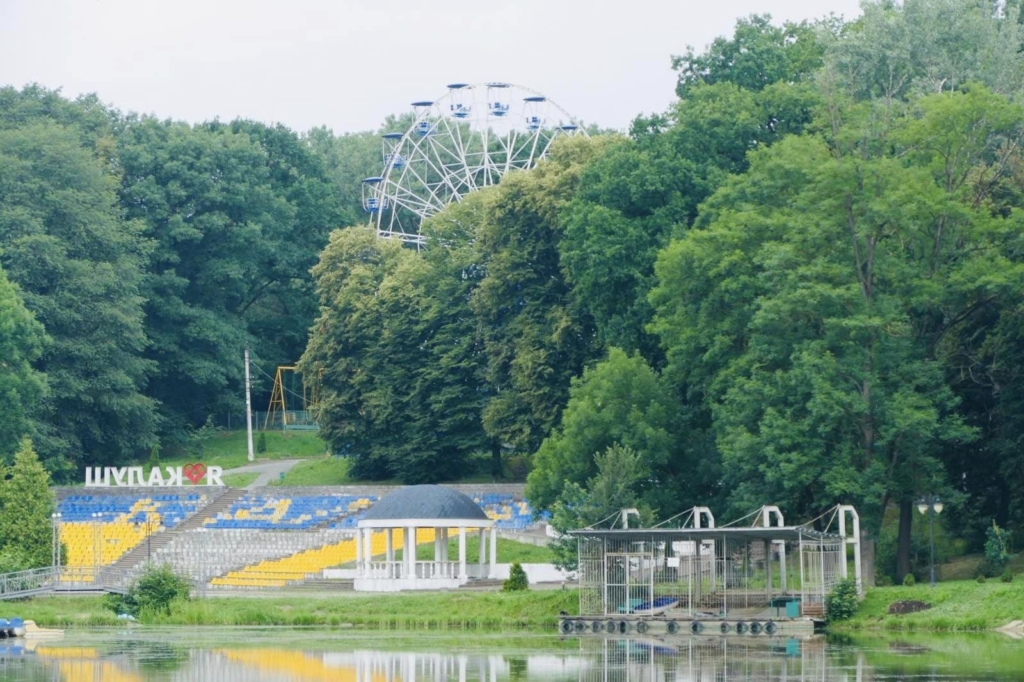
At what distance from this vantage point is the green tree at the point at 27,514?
7364cm

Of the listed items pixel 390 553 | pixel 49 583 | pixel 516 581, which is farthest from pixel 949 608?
pixel 49 583

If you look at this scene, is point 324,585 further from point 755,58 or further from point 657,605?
point 755,58

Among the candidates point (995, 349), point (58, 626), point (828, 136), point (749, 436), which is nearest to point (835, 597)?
point (749, 436)

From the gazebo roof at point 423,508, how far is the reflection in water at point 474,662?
1572cm

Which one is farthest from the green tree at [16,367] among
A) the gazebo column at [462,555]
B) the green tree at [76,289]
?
the gazebo column at [462,555]

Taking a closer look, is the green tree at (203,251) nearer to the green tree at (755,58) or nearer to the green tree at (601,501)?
the green tree at (755,58)

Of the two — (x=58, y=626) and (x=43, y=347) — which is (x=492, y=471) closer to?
(x=43, y=347)

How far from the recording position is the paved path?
9481 cm

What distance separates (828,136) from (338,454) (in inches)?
1433

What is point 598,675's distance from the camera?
140 feet

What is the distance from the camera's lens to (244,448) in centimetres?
10575

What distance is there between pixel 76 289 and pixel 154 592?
38.0 m

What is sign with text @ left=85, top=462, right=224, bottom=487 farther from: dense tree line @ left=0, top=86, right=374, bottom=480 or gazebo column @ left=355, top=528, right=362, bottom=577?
gazebo column @ left=355, top=528, right=362, bottom=577

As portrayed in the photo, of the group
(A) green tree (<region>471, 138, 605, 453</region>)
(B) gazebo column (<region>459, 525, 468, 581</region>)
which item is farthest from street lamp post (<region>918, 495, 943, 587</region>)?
(A) green tree (<region>471, 138, 605, 453</region>)
